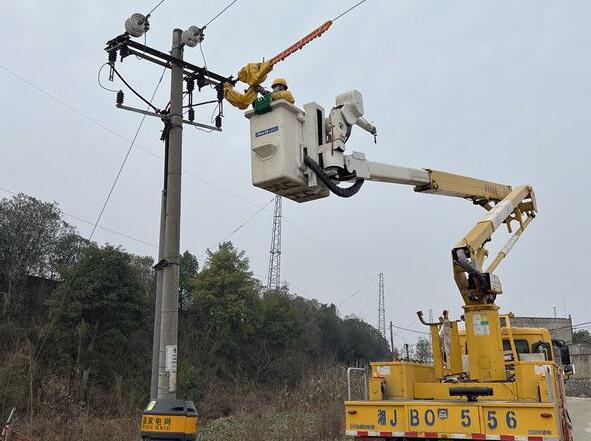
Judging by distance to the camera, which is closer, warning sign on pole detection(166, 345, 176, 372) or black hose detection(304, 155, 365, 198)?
black hose detection(304, 155, 365, 198)

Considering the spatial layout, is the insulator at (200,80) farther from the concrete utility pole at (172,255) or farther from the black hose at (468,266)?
the black hose at (468,266)

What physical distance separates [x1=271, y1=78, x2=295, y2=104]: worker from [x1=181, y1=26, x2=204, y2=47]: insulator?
207 inches

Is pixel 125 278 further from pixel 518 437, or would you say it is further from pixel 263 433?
pixel 518 437

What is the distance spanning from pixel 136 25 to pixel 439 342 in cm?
824

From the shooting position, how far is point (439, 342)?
9.99m

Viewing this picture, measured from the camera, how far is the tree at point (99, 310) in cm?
2931

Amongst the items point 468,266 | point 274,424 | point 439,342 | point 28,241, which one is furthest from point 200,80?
point 28,241

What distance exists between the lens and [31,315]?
34188 millimetres

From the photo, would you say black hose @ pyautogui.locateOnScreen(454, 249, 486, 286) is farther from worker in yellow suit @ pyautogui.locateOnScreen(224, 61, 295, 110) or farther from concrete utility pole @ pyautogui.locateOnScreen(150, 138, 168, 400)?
concrete utility pole @ pyautogui.locateOnScreen(150, 138, 168, 400)

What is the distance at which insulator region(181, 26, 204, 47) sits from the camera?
458 inches

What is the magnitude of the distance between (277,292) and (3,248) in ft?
68.3

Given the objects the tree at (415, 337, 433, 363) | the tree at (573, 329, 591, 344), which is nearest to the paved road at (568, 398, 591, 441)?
the tree at (415, 337, 433, 363)

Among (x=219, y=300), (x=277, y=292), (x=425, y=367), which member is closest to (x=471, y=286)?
(x=425, y=367)

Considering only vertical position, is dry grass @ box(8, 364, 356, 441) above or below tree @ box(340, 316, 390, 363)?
below
